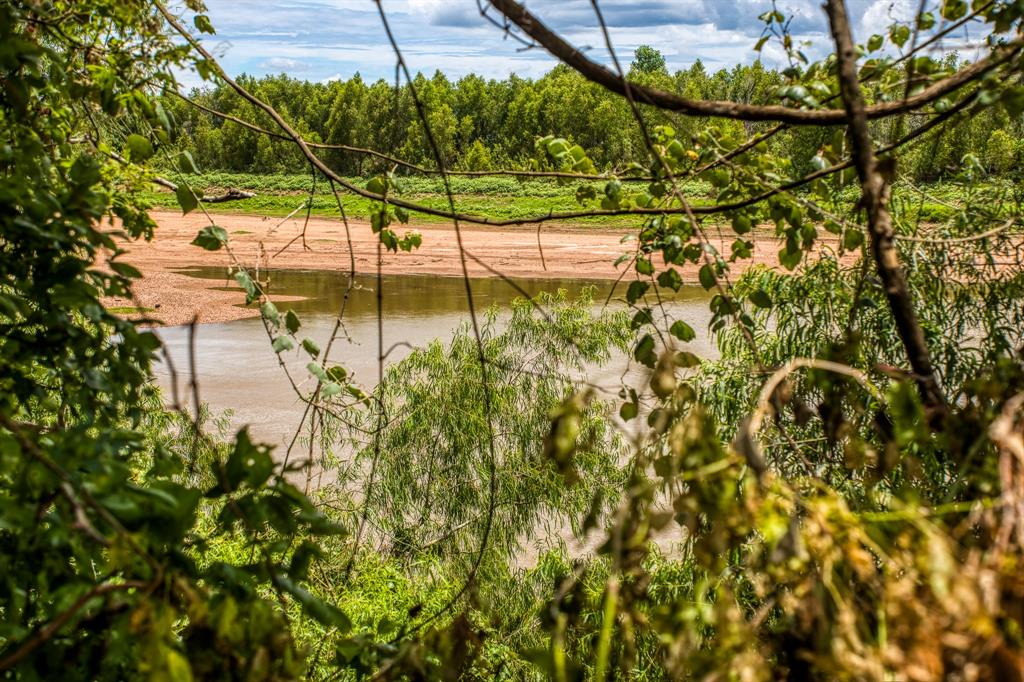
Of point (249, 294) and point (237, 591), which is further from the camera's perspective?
point (249, 294)

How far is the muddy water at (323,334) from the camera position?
13.9 m

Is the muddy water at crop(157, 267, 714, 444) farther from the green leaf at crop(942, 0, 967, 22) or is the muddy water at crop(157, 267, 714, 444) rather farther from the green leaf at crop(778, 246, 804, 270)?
the green leaf at crop(942, 0, 967, 22)

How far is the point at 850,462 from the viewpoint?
3.99 ft

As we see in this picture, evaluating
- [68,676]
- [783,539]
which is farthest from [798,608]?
[68,676]

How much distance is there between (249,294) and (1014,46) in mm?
1565

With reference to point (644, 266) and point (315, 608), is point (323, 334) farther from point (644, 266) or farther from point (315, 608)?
point (315, 608)

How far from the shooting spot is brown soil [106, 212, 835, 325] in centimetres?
2284

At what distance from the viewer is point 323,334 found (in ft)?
62.8

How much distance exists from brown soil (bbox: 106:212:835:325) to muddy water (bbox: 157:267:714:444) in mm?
814

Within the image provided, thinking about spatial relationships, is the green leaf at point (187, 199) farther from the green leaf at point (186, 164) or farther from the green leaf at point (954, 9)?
the green leaf at point (954, 9)

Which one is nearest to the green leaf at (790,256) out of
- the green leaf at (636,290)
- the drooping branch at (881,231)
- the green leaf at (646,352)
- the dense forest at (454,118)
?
the green leaf at (636,290)

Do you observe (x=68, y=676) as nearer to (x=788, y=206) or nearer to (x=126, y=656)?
(x=126, y=656)

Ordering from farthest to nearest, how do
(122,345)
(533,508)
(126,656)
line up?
(533,508) < (122,345) < (126,656)

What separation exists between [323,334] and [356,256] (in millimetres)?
9976
